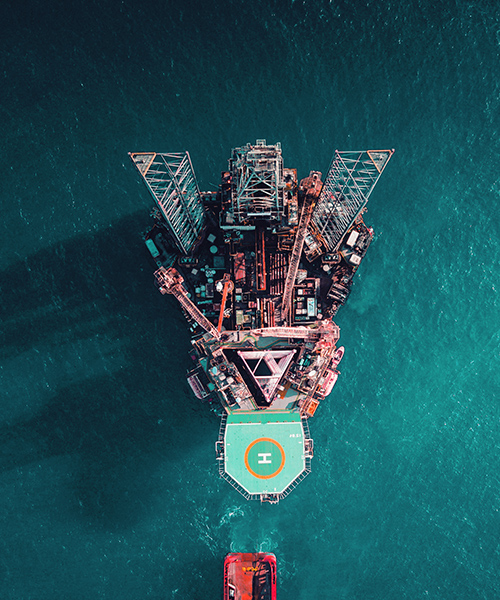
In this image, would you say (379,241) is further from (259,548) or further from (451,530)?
(259,548)

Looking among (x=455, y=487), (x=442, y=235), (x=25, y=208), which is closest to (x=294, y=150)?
(x=442, y=235)

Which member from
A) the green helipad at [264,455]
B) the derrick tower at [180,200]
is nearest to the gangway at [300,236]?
the derrick tower at [180,200]

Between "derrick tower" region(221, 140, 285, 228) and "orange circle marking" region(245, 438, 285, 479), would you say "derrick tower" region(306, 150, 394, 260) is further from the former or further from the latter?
"orange circle marking" region(245, 438, 285, 479)

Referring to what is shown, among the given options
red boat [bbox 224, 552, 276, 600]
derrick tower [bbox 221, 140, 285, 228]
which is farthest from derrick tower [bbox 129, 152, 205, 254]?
red boat [bbox 224, 552, 276, 600]

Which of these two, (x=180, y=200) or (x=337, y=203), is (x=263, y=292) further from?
(x=180, y=200)

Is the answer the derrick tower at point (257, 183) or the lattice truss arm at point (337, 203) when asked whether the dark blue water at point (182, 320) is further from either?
the derrick tower at point (257, 183)
